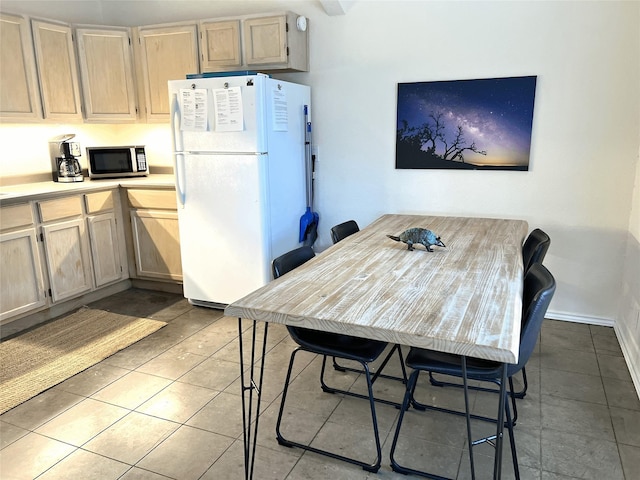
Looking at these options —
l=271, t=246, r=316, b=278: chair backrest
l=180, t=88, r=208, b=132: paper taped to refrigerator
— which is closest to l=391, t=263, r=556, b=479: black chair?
l=271, t=246, r=316, b=278: chair backrest

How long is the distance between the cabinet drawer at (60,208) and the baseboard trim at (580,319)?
360 centimetres

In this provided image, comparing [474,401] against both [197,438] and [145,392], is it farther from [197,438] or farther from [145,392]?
[145,392]

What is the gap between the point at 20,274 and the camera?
128 inches

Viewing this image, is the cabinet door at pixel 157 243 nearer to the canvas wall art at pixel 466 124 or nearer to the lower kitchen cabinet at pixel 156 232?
the lower kitchen cabinet at pixel 156 232

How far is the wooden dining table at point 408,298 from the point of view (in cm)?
141

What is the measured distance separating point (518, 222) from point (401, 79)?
1352 millimetres

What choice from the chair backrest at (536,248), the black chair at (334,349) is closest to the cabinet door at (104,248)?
the black chair at (334,349)

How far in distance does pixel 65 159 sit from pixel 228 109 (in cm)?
162

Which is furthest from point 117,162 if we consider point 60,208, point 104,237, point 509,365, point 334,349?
point 509,365

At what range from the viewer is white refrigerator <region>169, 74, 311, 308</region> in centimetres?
325

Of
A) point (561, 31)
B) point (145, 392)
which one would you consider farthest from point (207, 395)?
point (561, 31)

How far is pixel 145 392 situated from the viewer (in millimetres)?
2549

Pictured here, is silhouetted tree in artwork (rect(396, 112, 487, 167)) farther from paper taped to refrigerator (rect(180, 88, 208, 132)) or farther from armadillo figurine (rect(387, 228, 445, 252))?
paper taped to refrigerator (rect(180, 88, 208, 132))

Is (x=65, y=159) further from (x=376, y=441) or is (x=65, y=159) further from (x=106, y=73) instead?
(x=376, y=441)
